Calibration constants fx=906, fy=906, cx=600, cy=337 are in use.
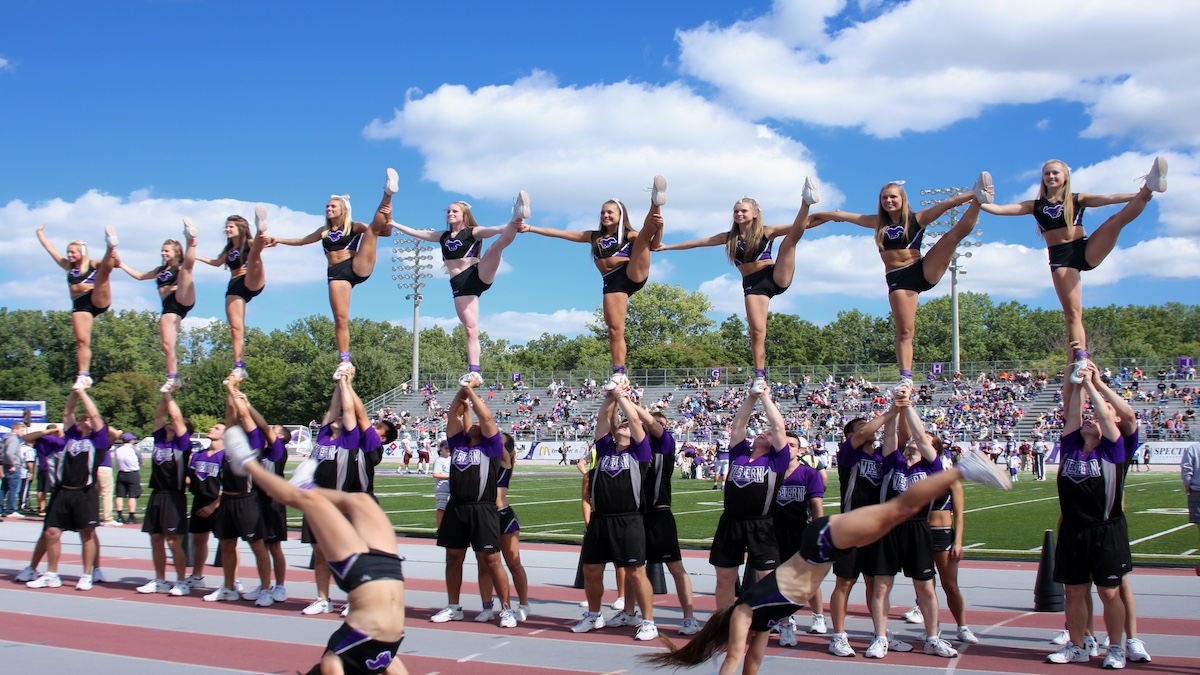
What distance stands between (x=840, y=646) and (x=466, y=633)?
3.74m

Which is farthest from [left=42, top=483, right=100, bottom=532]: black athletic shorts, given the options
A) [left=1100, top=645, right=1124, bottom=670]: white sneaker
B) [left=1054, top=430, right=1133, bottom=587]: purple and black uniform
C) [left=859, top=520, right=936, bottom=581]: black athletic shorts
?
[left=1100, top=645, right=1124, bottom=670]: white sneaker

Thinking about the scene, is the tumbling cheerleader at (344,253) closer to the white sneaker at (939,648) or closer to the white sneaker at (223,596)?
the white sneaker at (223,596)

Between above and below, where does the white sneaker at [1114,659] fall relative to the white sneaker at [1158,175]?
below

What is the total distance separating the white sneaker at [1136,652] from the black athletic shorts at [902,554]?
64.6 inches

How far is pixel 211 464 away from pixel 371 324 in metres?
107

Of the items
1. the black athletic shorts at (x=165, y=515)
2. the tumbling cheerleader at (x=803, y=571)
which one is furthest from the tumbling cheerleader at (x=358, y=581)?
the black athletic shorts at (x=165, y=515)

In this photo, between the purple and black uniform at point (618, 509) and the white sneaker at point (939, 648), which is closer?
the white sneaker at point (939, 648)

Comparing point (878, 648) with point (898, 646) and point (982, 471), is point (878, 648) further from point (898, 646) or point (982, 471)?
point (982, 471)

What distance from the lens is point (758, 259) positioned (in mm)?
9172

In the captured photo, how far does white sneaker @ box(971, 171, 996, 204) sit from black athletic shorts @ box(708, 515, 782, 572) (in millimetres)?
3533

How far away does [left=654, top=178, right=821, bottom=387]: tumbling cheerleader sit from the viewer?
8938mm

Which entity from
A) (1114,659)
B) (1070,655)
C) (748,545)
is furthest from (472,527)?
(1114,659)

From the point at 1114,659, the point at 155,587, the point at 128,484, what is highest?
the point at 128,484

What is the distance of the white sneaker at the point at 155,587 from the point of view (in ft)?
38.6
